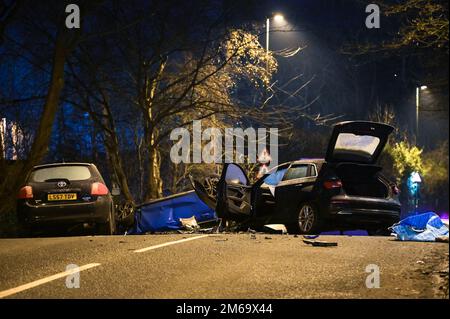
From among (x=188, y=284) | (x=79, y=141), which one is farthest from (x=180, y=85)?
(x=188, y=284)

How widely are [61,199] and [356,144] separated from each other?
6114mm

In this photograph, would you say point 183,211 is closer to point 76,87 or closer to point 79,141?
point 76,87

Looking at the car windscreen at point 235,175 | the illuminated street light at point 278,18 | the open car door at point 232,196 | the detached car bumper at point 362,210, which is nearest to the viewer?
the detached car bumper at point 362,210

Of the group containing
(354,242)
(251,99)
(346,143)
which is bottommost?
(354,242)

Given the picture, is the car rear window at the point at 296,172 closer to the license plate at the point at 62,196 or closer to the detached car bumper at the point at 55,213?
the detached car bumper at the point at 55,213

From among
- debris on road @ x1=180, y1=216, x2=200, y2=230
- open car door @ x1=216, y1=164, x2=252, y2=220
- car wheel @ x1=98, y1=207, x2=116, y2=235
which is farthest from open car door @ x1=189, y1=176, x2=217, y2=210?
car wheel @ x1=98, y1=207, x2=116, y2=235

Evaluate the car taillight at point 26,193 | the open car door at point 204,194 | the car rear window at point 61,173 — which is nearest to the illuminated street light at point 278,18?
the open car door at point 204,194

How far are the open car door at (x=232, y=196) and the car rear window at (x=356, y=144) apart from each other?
7.89 feet

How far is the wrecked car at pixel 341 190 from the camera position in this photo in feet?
39.6

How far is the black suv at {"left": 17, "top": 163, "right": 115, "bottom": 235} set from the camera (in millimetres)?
13195

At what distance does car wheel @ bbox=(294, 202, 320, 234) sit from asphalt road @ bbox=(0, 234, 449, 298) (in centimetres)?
110

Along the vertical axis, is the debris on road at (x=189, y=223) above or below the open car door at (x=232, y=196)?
below
